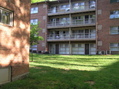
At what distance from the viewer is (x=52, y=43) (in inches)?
1257

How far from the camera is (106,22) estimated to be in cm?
2592

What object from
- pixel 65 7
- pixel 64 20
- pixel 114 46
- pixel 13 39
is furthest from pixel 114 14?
pixel 13 39

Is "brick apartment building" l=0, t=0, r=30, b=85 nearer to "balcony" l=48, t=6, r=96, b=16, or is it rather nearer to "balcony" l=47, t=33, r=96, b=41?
"balcony" l=47, t=33, r=96, b=41

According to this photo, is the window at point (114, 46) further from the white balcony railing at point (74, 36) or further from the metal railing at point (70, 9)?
the metal railing at point (70, 9)

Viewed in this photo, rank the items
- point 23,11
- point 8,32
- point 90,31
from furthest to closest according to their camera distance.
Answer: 1. point 90,31
2. point 23,11
3. point 8,32

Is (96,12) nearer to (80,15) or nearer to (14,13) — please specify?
(80,15)

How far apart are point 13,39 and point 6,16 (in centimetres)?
117

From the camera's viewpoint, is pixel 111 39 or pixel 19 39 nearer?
pixel 19 39

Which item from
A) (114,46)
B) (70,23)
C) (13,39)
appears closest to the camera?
(13,39)

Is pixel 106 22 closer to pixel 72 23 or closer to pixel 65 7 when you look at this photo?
pixel 72 23

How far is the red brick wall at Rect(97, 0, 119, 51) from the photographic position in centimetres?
2538

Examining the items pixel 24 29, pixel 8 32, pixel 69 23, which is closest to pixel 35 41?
pixel 24 29

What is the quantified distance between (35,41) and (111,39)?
15020mm

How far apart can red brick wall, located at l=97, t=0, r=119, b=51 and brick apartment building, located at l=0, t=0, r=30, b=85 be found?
20.1 metres
